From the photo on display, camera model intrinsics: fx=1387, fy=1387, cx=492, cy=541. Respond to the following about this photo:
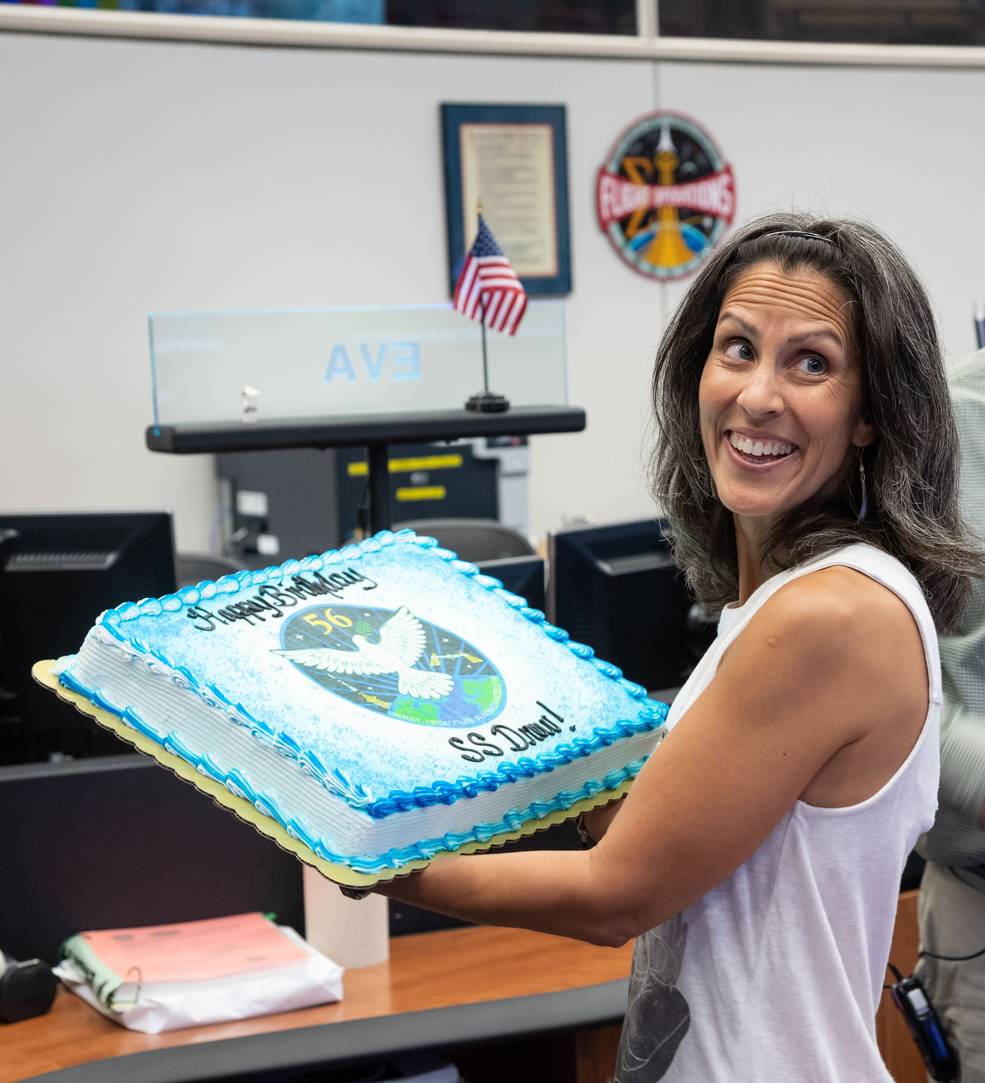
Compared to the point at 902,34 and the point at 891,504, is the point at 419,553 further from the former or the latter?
the point at 902,34

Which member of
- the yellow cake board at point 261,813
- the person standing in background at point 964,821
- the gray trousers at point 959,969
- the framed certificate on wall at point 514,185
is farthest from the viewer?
the framed certificate on wall at point 514,185

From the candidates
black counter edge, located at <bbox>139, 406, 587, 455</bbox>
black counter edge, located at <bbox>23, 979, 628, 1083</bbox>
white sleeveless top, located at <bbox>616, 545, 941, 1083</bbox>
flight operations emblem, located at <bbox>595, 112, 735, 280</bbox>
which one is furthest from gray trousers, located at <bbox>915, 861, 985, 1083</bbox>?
flight operations emblem, located at <bbox>595, 112, 735, 280</bbox>

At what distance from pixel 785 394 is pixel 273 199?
13.0ft

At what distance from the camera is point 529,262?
5.00 m

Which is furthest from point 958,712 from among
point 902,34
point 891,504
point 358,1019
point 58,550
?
point 902,34

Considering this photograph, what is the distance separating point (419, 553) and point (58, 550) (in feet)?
4.07

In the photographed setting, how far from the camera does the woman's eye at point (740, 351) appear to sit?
3.42 feet

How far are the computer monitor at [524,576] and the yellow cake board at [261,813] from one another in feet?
3.42

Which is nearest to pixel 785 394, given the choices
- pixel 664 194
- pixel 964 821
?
pixel 964 821

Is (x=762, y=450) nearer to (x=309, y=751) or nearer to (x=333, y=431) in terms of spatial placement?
(x=309, y=751)

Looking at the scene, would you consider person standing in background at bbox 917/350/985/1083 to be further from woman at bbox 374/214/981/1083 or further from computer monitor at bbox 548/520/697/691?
computer monitor at bbox 548/520/697/691

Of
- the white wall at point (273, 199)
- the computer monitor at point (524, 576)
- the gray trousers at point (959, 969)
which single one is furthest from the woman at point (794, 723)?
the white wall at point (273, 199)

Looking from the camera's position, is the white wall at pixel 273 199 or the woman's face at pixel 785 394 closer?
the woman's face at pixel 785 394

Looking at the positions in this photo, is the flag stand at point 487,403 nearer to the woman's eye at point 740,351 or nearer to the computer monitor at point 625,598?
the computer monitor at point 625,598
